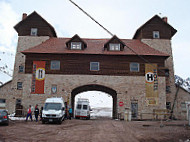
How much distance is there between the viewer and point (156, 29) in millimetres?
30891

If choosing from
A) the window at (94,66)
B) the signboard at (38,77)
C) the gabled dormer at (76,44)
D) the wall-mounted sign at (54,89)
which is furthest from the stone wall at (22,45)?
the window at (94,66)

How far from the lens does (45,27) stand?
3058 cm

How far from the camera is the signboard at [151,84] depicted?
25703mm

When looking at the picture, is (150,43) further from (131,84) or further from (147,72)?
(131,84)

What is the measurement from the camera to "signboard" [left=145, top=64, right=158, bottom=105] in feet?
84.3

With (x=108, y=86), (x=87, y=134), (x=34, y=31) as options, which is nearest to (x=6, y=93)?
A: (x=34, y=31)

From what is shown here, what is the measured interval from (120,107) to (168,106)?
8.48 m

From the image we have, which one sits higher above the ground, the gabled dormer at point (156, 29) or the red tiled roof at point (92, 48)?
the gabled dormer at point (156, 29)

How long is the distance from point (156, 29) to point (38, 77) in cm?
2002

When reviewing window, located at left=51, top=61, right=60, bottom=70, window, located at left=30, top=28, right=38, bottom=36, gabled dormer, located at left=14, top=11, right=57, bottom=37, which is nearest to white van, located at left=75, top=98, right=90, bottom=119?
window, located at left=51, top=61, right=60, bottom=70

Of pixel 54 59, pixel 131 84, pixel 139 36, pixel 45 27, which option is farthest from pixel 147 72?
pixel 45 27

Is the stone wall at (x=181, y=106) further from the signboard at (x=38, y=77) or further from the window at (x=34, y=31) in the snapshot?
the window at (x=34, y=31)

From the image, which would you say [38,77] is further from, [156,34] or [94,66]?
[156,34]

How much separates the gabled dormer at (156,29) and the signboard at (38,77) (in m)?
16.5
